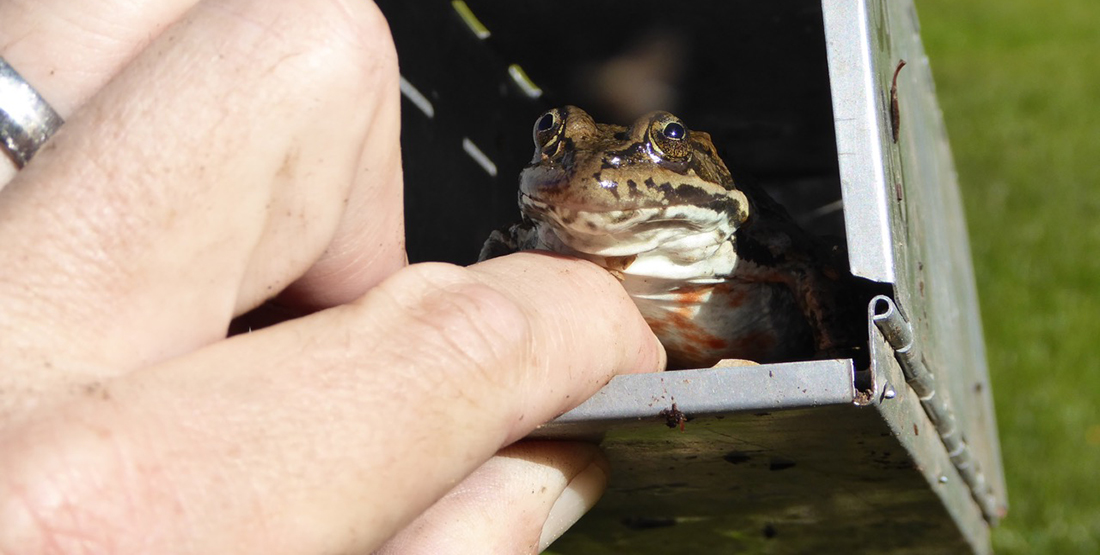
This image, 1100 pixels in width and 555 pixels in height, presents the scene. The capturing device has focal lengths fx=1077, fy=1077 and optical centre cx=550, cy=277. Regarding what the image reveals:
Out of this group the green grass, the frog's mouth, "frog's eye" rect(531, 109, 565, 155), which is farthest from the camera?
the green grass

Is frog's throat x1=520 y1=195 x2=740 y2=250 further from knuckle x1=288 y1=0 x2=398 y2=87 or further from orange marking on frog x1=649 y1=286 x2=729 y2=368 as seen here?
knuckle x1=288 y1=0 x2=398 y2=87

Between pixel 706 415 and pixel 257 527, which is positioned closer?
pixel 257 527

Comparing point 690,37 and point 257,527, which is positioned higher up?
point 257,527

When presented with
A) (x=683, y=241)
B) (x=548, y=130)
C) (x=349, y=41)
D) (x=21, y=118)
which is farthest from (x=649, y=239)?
(x=21, y=118)

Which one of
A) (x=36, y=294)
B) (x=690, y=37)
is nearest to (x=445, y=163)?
(x=690, y=37)

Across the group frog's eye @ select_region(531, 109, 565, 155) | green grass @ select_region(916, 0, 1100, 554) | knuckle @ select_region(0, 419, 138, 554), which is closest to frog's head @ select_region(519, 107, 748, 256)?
frog's eye @ select_region(531, 109, 565, 155)

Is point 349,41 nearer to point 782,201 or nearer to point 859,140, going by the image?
point 859,140

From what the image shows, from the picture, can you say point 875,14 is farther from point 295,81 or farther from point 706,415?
point 295,81
